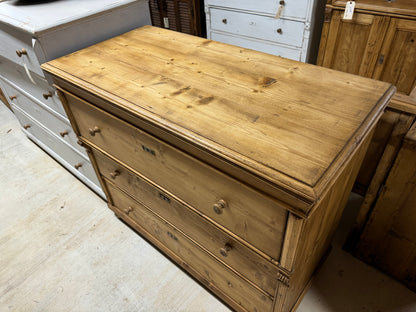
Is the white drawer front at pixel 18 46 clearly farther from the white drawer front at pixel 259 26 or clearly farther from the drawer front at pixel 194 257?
the white drawer front at pixel 259 26

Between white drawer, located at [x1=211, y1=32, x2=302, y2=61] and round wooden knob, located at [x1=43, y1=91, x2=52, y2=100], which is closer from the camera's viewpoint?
round wooden knob, located at [x1=43, y1=91, x2=52, y2=100]

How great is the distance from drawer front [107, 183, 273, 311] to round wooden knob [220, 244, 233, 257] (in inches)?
4.0

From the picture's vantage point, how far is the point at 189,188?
97 centimetres

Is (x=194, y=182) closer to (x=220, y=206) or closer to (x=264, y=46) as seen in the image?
(x=220, y=206)

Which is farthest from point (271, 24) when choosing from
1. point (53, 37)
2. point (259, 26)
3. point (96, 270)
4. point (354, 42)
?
point (96, 270)

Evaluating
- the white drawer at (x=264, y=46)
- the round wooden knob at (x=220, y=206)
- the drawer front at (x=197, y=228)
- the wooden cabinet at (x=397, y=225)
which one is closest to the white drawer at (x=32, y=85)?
the drawer front at (x=197, y=228)

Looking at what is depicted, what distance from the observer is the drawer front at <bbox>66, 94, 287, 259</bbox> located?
80 centimetres

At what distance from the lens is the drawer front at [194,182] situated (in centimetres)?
80

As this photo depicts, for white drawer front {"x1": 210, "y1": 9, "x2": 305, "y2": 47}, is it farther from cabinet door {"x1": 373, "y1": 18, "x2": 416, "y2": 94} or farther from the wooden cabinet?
the wooden cabinet

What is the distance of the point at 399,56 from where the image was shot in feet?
6.41

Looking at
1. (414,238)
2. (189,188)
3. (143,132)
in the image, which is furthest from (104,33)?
(414,238)

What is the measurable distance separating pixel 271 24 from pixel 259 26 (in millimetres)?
118

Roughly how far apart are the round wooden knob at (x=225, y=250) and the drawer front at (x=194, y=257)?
103 millimetres

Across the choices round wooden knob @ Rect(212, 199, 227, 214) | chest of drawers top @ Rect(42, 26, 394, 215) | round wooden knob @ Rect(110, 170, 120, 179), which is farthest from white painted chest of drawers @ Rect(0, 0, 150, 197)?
round wooden knob @ Rect(212, 199, 227, 214)
